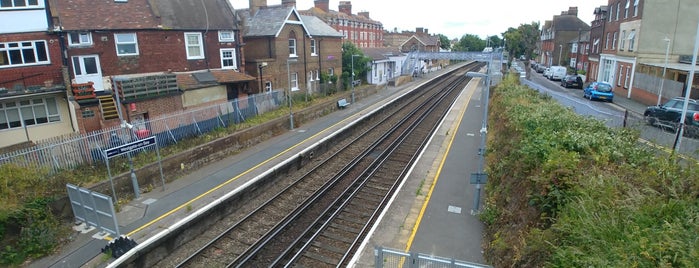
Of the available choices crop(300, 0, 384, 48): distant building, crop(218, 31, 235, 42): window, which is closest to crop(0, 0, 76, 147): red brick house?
crop(218, 31, 235, 42): window

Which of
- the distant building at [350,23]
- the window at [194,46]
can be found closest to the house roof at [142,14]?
the window at [194,46]

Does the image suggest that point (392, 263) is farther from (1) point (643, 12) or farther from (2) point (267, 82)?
(1) point (643, 12)

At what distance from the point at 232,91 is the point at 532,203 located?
2272 centimetres

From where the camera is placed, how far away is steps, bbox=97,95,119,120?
19.8m

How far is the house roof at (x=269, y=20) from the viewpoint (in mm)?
29938

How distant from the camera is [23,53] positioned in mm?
18672

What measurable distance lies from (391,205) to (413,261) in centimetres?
540

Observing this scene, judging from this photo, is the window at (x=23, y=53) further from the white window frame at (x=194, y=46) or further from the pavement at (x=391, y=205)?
the pavement at (x=391, y=205)

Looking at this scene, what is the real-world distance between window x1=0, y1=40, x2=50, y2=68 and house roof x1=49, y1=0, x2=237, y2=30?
153 centimetres

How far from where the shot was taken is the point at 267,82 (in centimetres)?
2936

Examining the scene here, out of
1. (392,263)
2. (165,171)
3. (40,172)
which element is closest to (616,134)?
(392,263)

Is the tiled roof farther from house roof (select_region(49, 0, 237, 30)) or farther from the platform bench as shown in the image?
the platform bench

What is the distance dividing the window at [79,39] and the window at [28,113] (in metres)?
3.14

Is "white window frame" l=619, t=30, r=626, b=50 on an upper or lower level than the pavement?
upper
